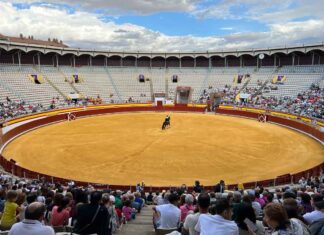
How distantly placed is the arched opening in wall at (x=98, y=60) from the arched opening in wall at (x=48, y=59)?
831 centimetres

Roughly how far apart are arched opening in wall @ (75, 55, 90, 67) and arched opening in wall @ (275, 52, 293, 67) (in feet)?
123

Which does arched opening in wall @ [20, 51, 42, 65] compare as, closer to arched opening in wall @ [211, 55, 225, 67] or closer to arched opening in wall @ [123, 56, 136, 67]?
arched opening in wall @ [123, 56, 136, 67]

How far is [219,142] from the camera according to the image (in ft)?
95.6

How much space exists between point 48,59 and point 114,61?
44.9 ft

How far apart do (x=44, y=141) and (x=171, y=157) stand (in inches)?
519

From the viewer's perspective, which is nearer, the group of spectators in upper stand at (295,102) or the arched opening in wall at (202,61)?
the group of spectators in upper stand at (295,102)

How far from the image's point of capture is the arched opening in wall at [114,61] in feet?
224

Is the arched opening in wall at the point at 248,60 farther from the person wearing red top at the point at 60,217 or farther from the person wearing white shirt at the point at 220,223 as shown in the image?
the person wearing white shirt at the point at 220,223

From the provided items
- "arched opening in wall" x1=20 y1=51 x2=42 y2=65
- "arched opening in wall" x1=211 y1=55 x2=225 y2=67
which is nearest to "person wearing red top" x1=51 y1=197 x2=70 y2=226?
"arched opening in wall" x1=20 y1=51 x2=42 y2=65

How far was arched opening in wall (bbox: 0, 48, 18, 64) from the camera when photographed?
53938 millimetres

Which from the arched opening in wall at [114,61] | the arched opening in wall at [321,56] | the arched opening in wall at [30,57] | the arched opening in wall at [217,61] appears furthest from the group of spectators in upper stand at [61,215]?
the arched opening in wall at [217,61]

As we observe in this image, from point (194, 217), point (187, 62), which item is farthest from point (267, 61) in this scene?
point (194, 217)

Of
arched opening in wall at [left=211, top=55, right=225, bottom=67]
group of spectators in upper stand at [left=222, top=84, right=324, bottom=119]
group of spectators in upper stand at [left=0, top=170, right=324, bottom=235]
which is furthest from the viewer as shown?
arched opening in wall at [left=211, top=55, right=225, bottom=67]

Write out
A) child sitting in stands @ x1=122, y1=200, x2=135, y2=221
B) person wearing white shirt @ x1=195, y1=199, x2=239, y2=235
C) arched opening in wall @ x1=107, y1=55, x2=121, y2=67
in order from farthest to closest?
arched opening in wall @ x1=107, y1=55, x2=121, y2=67 → child sitting in stands @ x1=122, y1=200, x2=135, y2=221 → person wearing white shirt @ x1=195, y1=199, x2=239, y2=235
